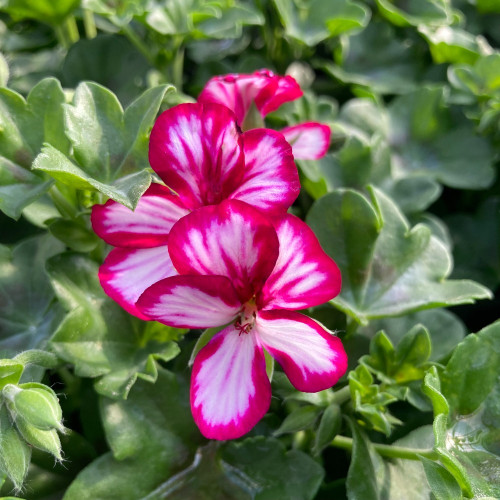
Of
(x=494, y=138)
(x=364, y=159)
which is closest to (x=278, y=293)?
(x=364, y=159)

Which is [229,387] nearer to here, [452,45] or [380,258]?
[380,258]

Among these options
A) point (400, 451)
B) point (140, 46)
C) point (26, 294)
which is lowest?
point (400, 451)

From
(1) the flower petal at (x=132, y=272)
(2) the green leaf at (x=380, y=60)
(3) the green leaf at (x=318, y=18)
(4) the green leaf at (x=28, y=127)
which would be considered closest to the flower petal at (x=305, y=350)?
(1) the flower petal at (x=132, y=272)

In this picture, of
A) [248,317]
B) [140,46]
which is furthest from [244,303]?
[140,46]

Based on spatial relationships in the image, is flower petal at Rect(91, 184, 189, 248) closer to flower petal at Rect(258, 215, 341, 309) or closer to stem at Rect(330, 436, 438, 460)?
flower petal at Rect(258, 215, 341, 309)

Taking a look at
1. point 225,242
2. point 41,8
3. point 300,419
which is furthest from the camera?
point 41,8

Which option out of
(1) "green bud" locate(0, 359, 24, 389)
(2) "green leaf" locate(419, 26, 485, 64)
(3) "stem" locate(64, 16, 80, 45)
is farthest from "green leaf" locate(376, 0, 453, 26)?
(1) "green bud" locate(0, 359, 24, 389)

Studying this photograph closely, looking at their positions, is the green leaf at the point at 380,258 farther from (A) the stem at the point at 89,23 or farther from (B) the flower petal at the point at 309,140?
(A) the stem at the point at 89,23

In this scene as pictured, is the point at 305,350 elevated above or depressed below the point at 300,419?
above
